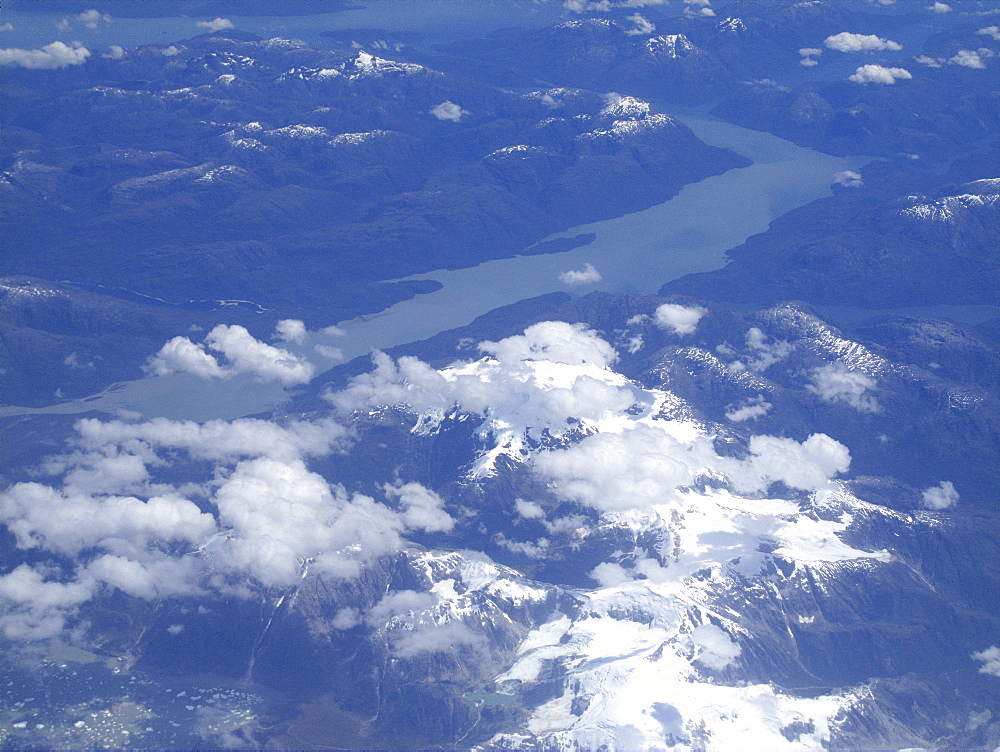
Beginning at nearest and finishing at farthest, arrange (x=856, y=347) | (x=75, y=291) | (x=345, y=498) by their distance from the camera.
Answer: (x=345, y=498)
(x=856, y=347)
(x=75, y=291)

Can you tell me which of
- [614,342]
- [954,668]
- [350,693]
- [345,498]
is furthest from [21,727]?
[614,342]

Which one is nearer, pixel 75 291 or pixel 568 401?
pixel 568 401

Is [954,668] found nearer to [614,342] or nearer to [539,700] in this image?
[539,700]

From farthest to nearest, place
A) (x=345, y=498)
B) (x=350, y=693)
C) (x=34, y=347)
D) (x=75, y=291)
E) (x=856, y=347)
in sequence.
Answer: (x=75, y=291), (x=34, y=347), (x=856, y=347), (x=345, y=498), (x=350, y=693)

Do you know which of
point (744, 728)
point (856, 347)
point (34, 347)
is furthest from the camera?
point (34, 347)

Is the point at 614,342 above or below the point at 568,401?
below

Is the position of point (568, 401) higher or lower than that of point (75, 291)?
higher

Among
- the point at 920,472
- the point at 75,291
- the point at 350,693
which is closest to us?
the point at 350,693

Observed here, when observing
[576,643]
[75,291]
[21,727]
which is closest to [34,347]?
[75,291]

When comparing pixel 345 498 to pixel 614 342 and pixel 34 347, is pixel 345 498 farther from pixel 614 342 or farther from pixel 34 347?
pixel 34 347
